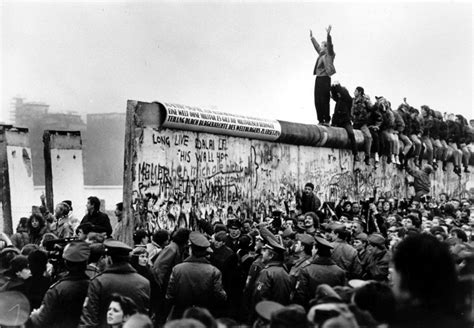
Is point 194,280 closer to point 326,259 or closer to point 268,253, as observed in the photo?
point 268,253

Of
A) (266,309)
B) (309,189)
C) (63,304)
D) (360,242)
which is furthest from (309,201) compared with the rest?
(266,309)

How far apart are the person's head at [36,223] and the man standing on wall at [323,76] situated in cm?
1153

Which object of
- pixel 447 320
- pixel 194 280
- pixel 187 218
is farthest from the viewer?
pixel 187 218

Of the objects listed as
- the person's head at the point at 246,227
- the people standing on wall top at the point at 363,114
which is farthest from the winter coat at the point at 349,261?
the people standing on wall top at the point at 363,114

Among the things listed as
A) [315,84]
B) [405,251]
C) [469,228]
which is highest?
[315,84]

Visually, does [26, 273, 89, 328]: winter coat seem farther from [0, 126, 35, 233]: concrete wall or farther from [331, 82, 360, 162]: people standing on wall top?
[331, 82, 360, 162]: people standing on wall top

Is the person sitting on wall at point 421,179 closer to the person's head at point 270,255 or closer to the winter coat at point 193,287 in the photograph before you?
the person's head at point 270,255

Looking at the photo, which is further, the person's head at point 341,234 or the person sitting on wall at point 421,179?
the person sitting on wall at point 421,179

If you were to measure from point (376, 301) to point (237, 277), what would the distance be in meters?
5.41

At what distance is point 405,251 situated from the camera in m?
4.81

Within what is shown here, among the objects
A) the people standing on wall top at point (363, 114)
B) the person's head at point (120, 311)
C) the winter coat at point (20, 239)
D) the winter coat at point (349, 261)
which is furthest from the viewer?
the people standing on wall top at point (363, 114)

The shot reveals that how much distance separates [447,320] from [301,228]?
847cm

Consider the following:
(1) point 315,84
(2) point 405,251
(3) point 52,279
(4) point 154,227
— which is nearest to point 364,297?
(2) point 405,251

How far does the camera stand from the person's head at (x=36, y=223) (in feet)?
41.7
